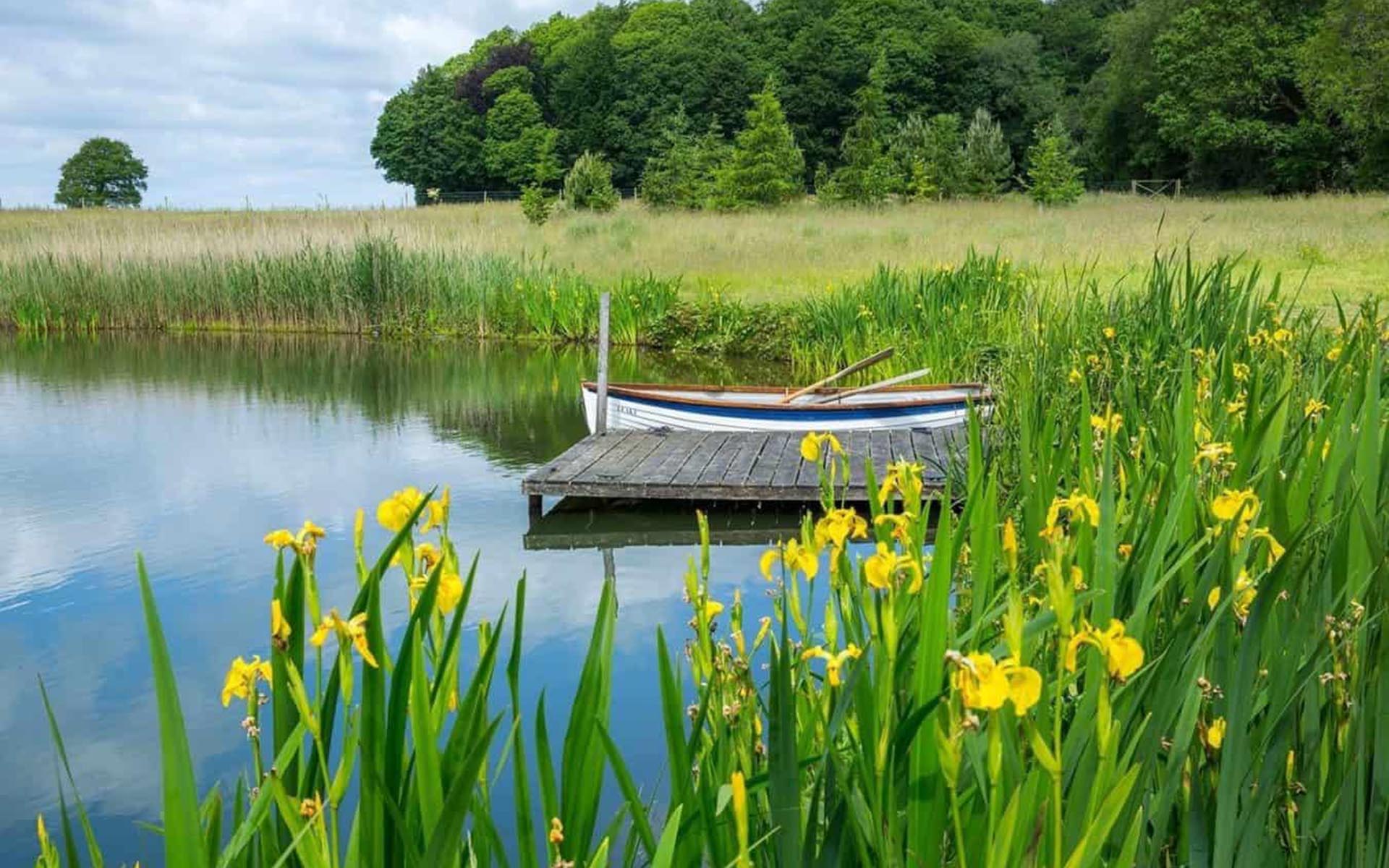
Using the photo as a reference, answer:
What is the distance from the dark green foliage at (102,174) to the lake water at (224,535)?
58.2 meters

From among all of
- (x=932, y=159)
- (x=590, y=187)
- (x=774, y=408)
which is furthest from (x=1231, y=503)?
(x=932, y=159)

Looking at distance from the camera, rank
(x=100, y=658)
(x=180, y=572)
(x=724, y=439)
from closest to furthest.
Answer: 1. (x=100, y=658)
2. (x=180, y=572)
3. (x=724, y=439)

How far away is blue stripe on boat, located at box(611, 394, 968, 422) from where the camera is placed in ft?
24.6

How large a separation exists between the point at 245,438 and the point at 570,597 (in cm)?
496

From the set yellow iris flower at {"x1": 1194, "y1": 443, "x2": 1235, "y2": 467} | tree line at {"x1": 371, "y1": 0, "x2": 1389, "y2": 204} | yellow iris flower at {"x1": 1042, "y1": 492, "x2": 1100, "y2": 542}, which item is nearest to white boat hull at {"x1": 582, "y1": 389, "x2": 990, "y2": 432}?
yellow iris flower at {"x1": 1194, "y1": 443, "x2": 1235, "y2": 467}

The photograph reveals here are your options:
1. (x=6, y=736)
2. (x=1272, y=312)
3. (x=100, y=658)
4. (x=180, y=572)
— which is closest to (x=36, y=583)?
(x=180, y=572)

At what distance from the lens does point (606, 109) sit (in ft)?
194

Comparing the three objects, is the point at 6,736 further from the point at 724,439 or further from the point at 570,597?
the point at 724,439

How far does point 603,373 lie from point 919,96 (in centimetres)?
5313

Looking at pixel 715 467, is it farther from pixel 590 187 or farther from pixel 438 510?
pixel 590 187

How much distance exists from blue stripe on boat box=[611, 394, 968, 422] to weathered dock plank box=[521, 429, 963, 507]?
0.13m

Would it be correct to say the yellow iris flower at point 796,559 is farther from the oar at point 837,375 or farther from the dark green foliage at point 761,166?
the dark green foliage at point 761,166

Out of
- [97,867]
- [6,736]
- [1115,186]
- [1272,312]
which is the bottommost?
[6,736]

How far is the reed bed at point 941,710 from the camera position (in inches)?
38.0
